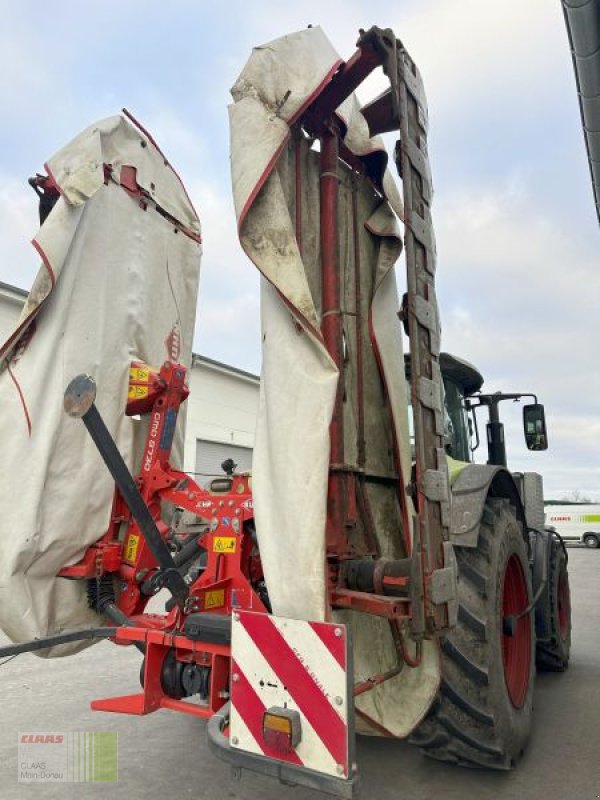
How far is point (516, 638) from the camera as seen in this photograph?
3334mm

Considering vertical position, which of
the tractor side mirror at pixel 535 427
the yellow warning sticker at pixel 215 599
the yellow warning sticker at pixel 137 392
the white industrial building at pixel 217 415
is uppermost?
the white industrial building at pixel 217 415

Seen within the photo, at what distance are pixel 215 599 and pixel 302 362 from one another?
123cm

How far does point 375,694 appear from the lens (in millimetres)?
2432

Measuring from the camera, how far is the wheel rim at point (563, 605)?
16.6ft

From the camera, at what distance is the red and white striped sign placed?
5.44 feet

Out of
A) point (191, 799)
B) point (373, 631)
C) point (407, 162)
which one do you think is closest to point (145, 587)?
point (191, 799)

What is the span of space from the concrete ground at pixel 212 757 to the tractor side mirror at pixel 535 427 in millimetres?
Result: 1905

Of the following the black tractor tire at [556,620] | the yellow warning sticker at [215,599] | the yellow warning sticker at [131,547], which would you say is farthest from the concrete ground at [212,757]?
the yellow warning sticker at [131,547]

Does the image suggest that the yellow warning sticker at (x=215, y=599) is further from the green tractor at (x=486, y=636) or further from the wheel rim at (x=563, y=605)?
the wheel rim at (x=563, y=605)

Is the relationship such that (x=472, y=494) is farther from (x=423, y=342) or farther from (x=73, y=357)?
(x=73, y=357)

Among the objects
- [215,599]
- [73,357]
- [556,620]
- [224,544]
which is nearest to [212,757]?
[215,599]

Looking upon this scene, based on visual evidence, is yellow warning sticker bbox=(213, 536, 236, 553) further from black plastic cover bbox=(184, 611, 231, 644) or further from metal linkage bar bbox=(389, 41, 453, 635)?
metal linkage bar bbox=(389, 41, 453, 635)

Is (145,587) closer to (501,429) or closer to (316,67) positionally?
(316,67)

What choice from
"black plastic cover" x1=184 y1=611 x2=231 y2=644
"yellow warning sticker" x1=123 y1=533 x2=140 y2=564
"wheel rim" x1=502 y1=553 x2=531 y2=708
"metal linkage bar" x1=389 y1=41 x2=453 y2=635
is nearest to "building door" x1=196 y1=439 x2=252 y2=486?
"wheel rim" x1=502 y1=553 x2=531 y2=708
